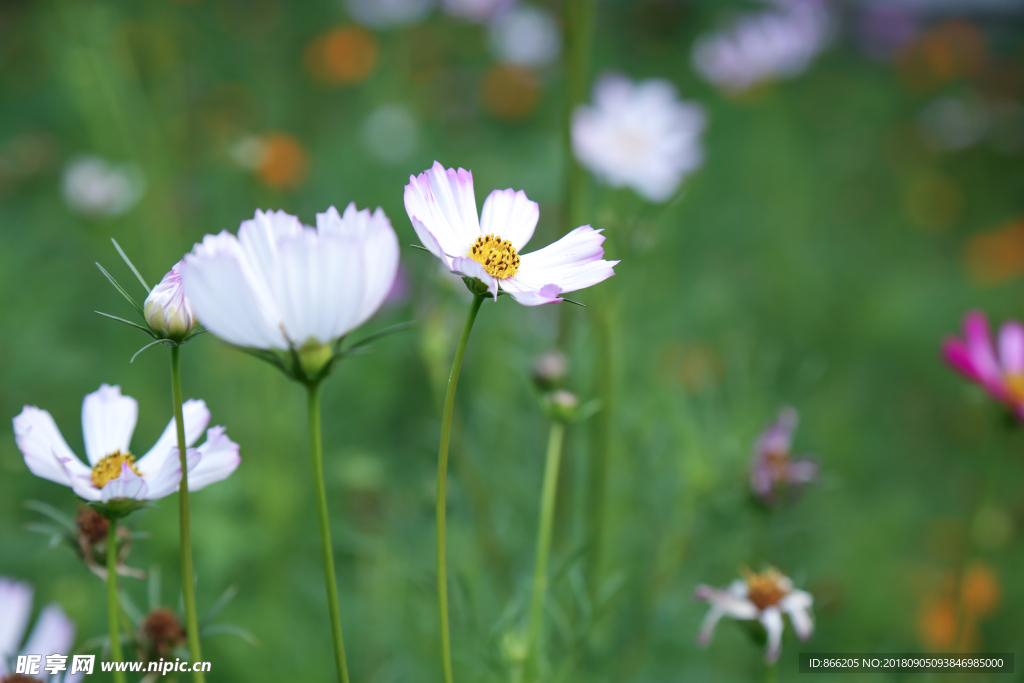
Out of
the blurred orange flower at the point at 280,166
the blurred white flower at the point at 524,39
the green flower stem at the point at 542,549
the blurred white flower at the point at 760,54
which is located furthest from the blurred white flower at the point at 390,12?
the green flower stem at the point at 542,549

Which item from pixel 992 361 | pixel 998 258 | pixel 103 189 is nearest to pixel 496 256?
pixel 992 361

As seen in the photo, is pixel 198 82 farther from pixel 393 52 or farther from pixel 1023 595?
pixel 1023 595

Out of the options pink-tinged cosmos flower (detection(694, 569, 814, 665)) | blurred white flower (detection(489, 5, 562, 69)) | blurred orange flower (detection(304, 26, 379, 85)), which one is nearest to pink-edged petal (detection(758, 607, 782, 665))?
pink-tinged cosmos flower (detection(694, 569, 814, 665))

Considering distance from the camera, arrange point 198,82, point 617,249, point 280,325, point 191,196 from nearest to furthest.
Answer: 1. point 280,325
2. point 617,249
3. point 191,196
4. point 198,82

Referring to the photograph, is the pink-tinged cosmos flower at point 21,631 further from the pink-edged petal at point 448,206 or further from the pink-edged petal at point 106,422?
the pink-edged petal at point 448,206

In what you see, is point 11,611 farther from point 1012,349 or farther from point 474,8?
point 474,8

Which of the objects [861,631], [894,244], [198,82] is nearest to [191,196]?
[198,82]
